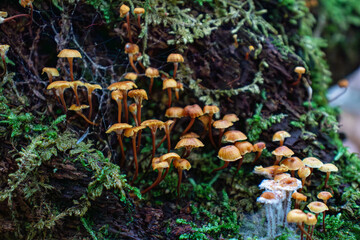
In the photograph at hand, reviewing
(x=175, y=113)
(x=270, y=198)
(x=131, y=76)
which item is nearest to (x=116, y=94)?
(x=131, y=76)

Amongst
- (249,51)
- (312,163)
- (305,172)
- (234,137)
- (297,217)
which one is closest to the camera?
(297,217)

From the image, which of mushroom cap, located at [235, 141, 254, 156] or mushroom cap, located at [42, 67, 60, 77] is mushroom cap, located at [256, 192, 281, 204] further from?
mushroom cap, located at [42, 67, 60, 77]

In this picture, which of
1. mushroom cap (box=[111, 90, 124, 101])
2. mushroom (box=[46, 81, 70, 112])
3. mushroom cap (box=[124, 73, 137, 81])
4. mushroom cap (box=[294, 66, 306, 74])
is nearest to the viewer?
mushroom (box=[46, 81, 70, 112])

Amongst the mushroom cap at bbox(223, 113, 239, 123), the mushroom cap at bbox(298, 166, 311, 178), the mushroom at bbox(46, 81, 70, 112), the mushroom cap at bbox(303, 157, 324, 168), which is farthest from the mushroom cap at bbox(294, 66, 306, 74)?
the mushroom at bbox(46, 81, 70, 112)

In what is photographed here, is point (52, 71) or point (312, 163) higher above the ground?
point (52, 71)

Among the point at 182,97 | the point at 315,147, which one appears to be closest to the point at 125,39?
the point at 182,97

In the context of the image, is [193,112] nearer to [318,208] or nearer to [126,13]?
[126,13]

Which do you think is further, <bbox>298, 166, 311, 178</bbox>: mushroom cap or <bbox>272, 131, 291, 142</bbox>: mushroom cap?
<bbox>272, 131, 291, 142</bbox>: mushroom cap

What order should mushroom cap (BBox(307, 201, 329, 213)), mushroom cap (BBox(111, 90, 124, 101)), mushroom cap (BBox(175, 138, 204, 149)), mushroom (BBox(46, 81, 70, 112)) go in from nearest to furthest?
1. mushroom cap (BBox(307, 201, 329, 213))
2. mushroom (BBox(46, 81, 70, 112))
3. mushroom cap (BBox(175, 138, 204, 149))
4. mushroom cap (BBox(111, 90, 124, 101))

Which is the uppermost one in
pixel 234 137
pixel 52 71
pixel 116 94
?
pixel 52 71

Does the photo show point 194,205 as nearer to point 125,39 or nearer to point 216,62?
point 216,62

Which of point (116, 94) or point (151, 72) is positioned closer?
point (116, 94)
